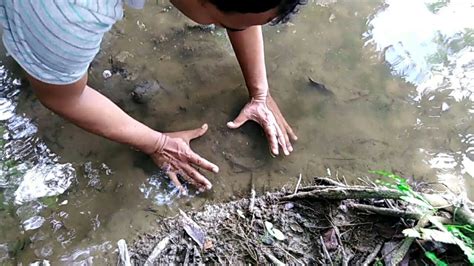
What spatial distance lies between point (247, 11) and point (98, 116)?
67cm

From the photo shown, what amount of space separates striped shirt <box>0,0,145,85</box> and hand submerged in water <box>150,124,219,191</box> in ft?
1.77

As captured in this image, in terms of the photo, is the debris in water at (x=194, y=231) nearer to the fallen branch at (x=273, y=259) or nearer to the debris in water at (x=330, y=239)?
the fallen branch at (x=273, y=259)

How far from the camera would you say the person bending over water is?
120 centimetres

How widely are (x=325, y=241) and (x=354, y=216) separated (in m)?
0.13

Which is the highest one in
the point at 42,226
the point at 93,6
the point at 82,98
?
the point at 93,6

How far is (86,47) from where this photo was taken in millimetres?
1321

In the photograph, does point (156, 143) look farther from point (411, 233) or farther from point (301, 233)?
point (411, 233)

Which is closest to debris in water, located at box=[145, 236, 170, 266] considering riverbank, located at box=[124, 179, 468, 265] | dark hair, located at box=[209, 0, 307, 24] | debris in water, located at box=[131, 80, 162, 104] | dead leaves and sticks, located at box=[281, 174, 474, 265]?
riverbank, located at box=[124, 179, 468, 265]

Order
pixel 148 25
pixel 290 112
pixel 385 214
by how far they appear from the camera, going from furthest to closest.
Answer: pixel 148 25 → pixel 290 112 → pixel 385 214

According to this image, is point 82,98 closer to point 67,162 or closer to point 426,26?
point 67,162

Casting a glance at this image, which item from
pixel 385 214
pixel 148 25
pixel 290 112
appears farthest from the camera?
pixel 148 25

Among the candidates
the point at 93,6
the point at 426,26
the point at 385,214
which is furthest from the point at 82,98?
A: the point at 426,26

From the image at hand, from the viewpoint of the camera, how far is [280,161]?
1.97 m

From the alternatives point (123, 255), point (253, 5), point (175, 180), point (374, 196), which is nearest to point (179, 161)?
point (175, 180)
